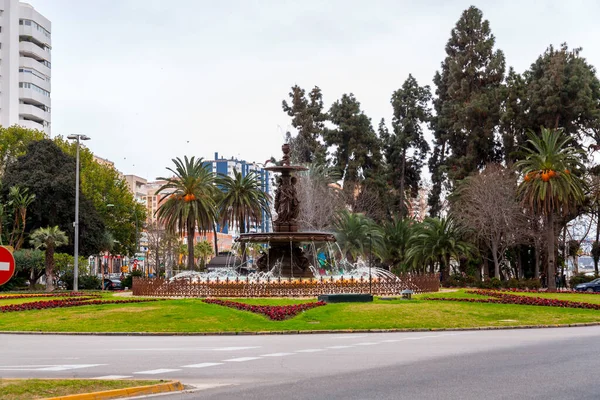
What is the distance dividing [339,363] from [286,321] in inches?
440

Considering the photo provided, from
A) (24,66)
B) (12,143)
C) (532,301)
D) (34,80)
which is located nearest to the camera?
(532,301)

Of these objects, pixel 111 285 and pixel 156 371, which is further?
pixel 111 285

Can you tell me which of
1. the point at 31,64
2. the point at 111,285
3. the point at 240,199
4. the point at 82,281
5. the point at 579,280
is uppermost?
the point at 31,64

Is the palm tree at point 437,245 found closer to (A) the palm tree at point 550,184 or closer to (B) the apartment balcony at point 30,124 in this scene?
(A) the palm tree at point 550,184

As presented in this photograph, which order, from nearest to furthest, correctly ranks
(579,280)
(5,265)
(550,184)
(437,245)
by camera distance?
1. (5,265)
2. (550,184)
3. (437,245)
4. (579,280)

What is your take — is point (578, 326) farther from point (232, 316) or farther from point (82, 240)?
point (82, 240)

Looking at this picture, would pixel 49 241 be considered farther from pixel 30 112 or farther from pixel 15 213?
pixel 30 112

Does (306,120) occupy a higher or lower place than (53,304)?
higher

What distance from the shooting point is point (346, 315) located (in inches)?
1071

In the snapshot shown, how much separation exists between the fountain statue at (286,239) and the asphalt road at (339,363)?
1589 centimetres

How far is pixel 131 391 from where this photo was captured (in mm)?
11102

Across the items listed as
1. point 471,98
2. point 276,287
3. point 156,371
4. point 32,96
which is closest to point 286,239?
point 276,287

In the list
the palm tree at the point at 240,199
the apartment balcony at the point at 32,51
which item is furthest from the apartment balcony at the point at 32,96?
the palm tree at the point at 240,199

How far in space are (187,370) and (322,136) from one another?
2687 inches
